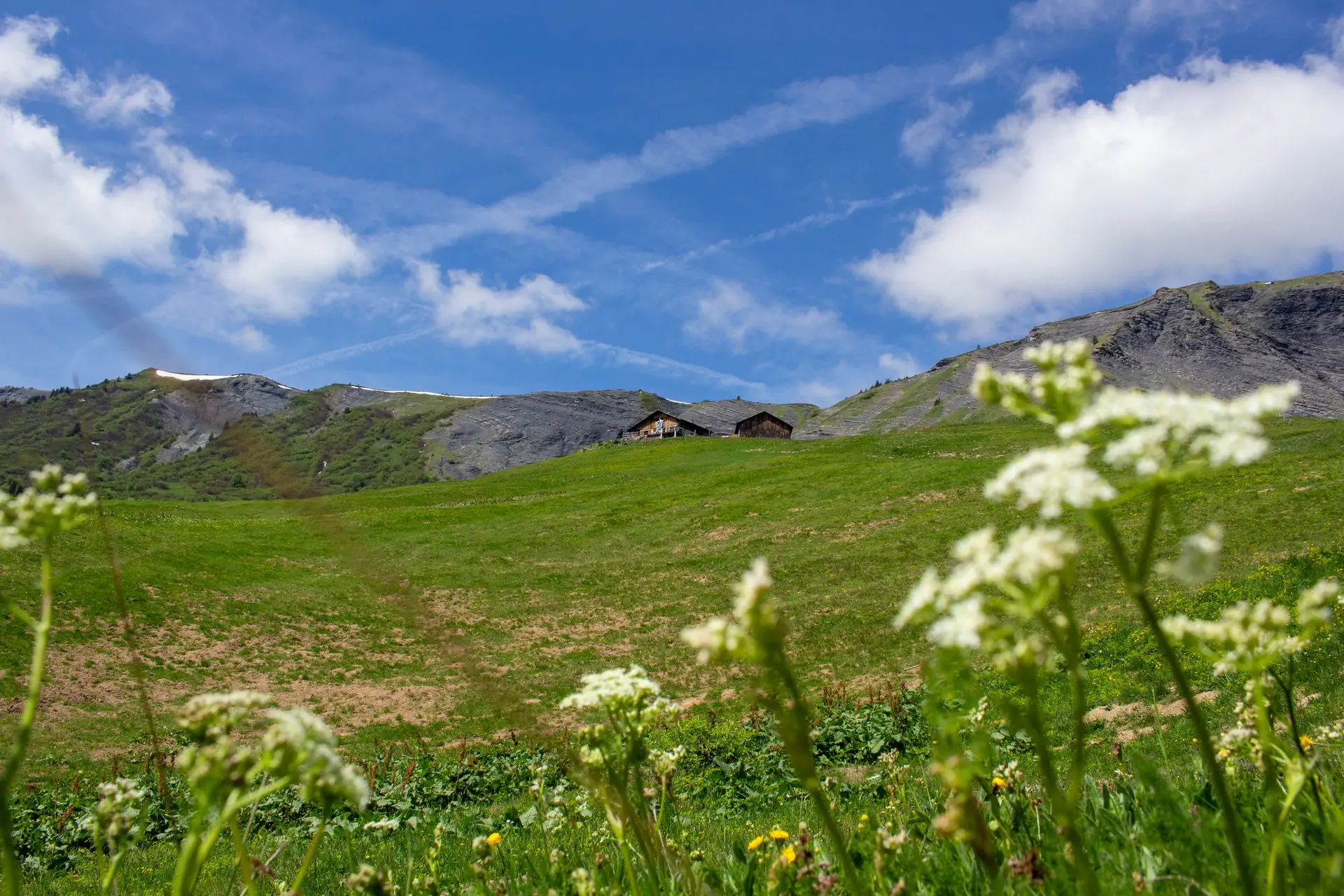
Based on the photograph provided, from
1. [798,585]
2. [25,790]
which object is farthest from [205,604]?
[798,585]

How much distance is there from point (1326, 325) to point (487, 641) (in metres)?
204

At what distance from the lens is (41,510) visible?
5.98ft

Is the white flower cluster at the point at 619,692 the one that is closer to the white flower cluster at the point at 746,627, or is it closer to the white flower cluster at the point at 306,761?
the white flower cluster at the point at 306,761

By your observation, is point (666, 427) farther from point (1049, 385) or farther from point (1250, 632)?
point (1049, 385)

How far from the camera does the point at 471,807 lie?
10891 mm

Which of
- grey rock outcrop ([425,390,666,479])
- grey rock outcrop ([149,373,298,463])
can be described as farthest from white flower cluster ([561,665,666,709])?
grey rock outcrop ([425,390,666,479])

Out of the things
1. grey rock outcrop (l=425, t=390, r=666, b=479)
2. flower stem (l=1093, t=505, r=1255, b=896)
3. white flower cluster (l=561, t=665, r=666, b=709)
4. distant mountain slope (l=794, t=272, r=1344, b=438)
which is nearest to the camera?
flower stem (l=1093, t=505, r=1255, b=896)

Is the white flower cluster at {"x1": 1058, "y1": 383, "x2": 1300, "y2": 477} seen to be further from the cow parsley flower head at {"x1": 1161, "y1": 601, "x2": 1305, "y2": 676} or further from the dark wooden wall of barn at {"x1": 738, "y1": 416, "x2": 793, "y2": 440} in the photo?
the dark wooden wall of barn at {"x1": 738, "y1": 416, "x2": 793, "y2": 440}

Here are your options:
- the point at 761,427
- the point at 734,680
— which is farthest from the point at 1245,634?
the point at 761,427

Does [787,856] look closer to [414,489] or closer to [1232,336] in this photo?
[414,489]

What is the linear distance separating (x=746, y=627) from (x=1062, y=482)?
59cm

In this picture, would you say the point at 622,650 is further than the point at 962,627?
Yes

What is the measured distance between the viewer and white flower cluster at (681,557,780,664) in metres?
1.34

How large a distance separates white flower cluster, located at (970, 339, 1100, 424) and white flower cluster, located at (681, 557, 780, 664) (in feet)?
1.86
